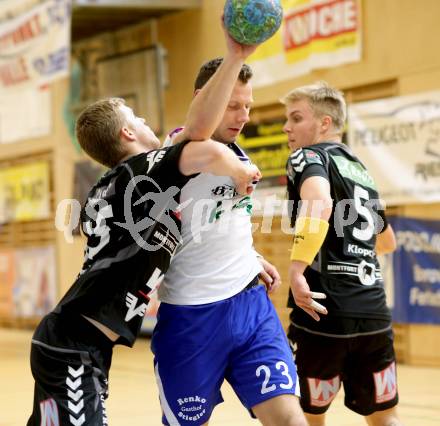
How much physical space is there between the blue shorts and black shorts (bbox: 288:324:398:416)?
710 millimetres

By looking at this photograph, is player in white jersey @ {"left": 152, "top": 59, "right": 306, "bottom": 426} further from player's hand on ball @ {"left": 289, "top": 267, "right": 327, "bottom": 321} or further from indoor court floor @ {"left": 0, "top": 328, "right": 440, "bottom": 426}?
indoor court floor @ {"left": 0, "top": 328, "right": 440, "bottom": 426}

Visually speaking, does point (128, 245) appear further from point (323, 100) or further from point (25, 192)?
point (25, 192)

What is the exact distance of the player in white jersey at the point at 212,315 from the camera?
359cm

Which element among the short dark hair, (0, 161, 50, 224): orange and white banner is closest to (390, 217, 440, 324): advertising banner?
the short dark hair

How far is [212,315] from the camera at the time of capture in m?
3.62

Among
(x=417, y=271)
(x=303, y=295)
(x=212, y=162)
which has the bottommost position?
(x=417, y=271)

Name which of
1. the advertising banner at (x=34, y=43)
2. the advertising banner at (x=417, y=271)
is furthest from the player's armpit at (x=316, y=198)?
the advertising banner at (x=34, y=43)

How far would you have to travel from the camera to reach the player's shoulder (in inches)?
167

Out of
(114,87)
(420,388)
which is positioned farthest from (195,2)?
(420,388)

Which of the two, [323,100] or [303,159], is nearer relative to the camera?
[303,159]

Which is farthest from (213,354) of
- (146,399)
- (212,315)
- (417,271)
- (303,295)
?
(417,271)

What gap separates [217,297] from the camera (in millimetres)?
3631

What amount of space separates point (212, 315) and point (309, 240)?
0.67 m

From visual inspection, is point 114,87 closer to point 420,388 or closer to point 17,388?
point 17,388
